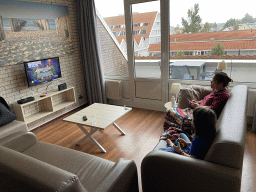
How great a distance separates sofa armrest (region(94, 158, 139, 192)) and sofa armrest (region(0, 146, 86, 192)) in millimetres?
310

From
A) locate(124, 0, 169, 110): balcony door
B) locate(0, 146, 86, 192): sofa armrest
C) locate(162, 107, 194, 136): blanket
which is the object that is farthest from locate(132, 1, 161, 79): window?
locate(0, 146, 86, 192): sofa armrest

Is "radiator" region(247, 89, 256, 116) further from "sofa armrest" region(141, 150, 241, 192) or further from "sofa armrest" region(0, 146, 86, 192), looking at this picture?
"sofa armrest" region(0, 146, 86, 192)

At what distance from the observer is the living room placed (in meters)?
2.88

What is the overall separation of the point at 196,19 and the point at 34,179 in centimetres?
350

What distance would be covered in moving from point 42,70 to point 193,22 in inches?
114

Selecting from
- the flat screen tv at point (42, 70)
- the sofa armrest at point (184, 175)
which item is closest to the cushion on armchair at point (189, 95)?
the sofa armrest at point (184, 175)

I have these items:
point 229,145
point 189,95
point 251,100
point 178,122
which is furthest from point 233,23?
point 229,145

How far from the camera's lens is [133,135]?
327cm

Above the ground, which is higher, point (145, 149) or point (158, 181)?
point (158, 181)

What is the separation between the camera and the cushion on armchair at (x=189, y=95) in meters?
2.92

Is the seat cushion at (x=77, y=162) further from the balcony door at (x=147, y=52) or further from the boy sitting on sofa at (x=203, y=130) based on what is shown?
the balcony door at (x=147, y=52)

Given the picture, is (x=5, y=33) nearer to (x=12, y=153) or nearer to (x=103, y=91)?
(x=103, y=91)

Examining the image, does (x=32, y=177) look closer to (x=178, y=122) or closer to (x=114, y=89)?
(x=178, y=122)

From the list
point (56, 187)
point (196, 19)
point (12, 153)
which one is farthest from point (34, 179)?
point (196, 19)
